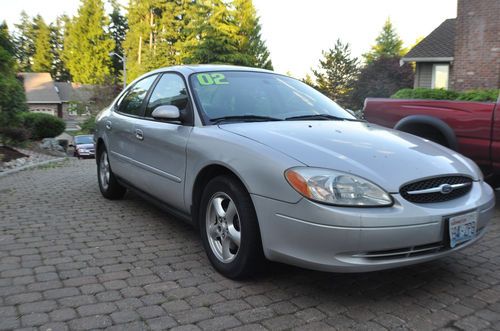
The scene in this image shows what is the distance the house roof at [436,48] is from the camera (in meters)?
19.8

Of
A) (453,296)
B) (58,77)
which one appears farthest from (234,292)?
(58,77)

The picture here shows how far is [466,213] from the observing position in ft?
9.71

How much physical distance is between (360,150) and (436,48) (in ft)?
65.0

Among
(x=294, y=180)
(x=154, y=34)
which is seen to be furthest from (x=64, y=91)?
(x=294, y=180)

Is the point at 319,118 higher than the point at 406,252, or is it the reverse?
the point at 319,118

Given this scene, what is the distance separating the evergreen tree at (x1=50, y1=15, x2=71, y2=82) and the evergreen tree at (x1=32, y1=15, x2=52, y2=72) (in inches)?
52.1

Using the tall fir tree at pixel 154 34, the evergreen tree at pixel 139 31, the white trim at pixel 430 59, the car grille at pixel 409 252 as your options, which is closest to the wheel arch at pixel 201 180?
the car grille at pixel 409 252

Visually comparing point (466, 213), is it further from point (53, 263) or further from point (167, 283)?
point (53, 263)

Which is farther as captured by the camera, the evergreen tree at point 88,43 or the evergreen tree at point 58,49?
the evergreen tree at point 58,49

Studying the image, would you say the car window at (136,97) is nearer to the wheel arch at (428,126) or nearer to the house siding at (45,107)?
the wheel arch at (428,126)

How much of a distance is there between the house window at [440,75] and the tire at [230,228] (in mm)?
19108

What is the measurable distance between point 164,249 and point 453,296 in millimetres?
2317

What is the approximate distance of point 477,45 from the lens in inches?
611

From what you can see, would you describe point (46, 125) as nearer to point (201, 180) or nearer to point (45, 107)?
point (201, 180)
